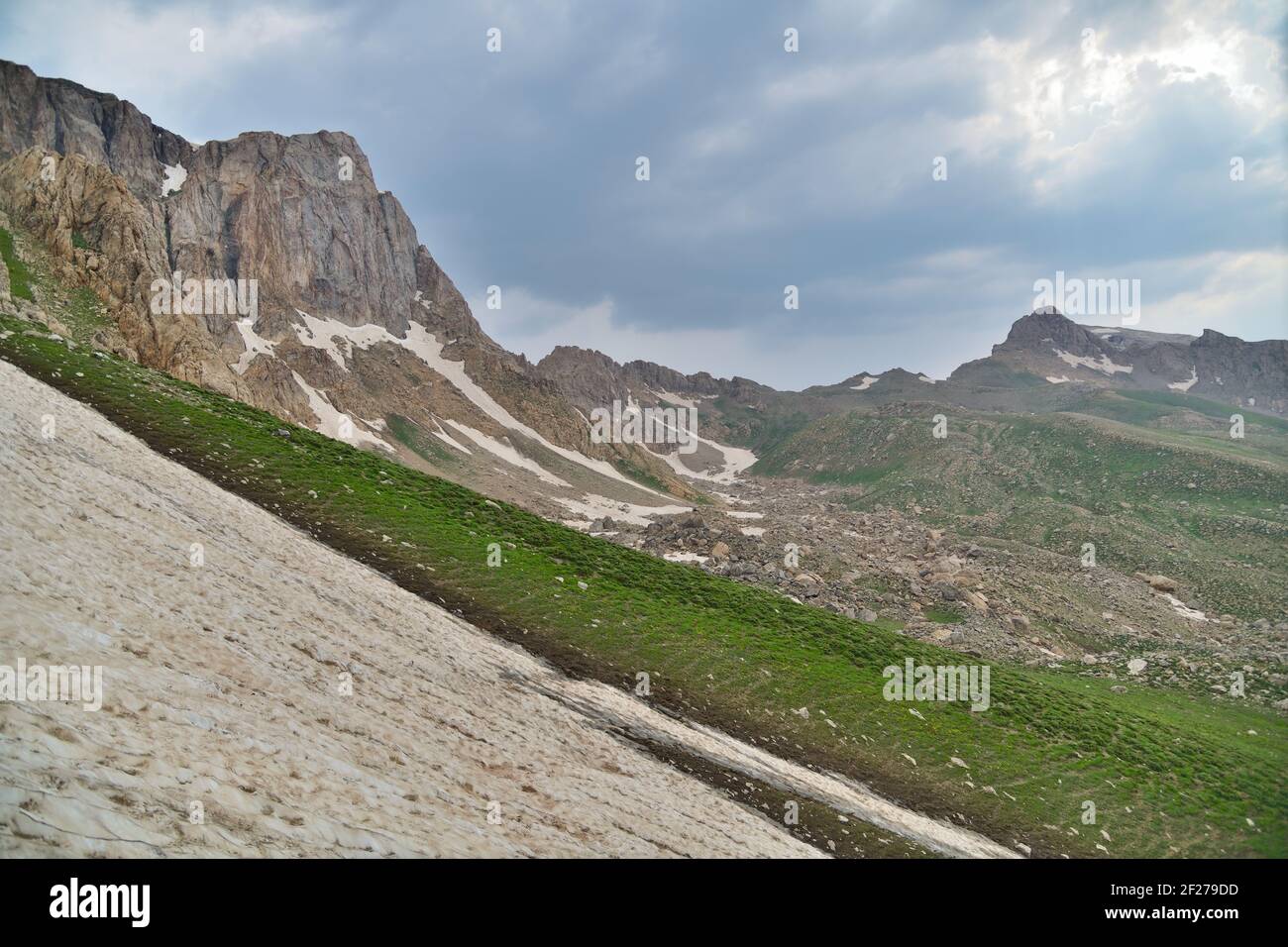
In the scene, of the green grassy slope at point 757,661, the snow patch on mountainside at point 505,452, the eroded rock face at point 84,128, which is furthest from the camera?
the snow patch on mountainside at point 505,452

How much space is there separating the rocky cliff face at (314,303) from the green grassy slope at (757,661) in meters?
41.8

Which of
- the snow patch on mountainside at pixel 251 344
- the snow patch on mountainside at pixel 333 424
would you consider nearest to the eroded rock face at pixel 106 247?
the snow patch on mountainside at pixel 333 424

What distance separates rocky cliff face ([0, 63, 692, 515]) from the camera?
4594 inches

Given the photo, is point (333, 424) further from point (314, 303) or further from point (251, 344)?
point (314, 303)

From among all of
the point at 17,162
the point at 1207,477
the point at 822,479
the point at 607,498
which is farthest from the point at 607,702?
the point at 822,479

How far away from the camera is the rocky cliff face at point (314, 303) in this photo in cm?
11669

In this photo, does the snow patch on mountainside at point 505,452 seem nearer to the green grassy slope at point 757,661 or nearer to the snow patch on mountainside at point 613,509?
the snow patch on mountainside at point 613,509

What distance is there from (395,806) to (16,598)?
7809 millimetres

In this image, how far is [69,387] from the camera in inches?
1085

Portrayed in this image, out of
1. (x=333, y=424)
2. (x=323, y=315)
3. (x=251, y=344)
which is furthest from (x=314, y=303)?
(x=333, y=424)

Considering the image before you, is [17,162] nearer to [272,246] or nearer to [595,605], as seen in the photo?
[595,605]

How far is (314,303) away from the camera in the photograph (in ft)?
546

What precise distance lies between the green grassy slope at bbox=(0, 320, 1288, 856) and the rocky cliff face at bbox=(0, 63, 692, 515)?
41.8 m

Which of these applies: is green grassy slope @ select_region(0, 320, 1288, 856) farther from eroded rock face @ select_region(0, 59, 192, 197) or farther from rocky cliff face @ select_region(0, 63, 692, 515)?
eroded rock face @ select_region(0, 59, 192, 197)
